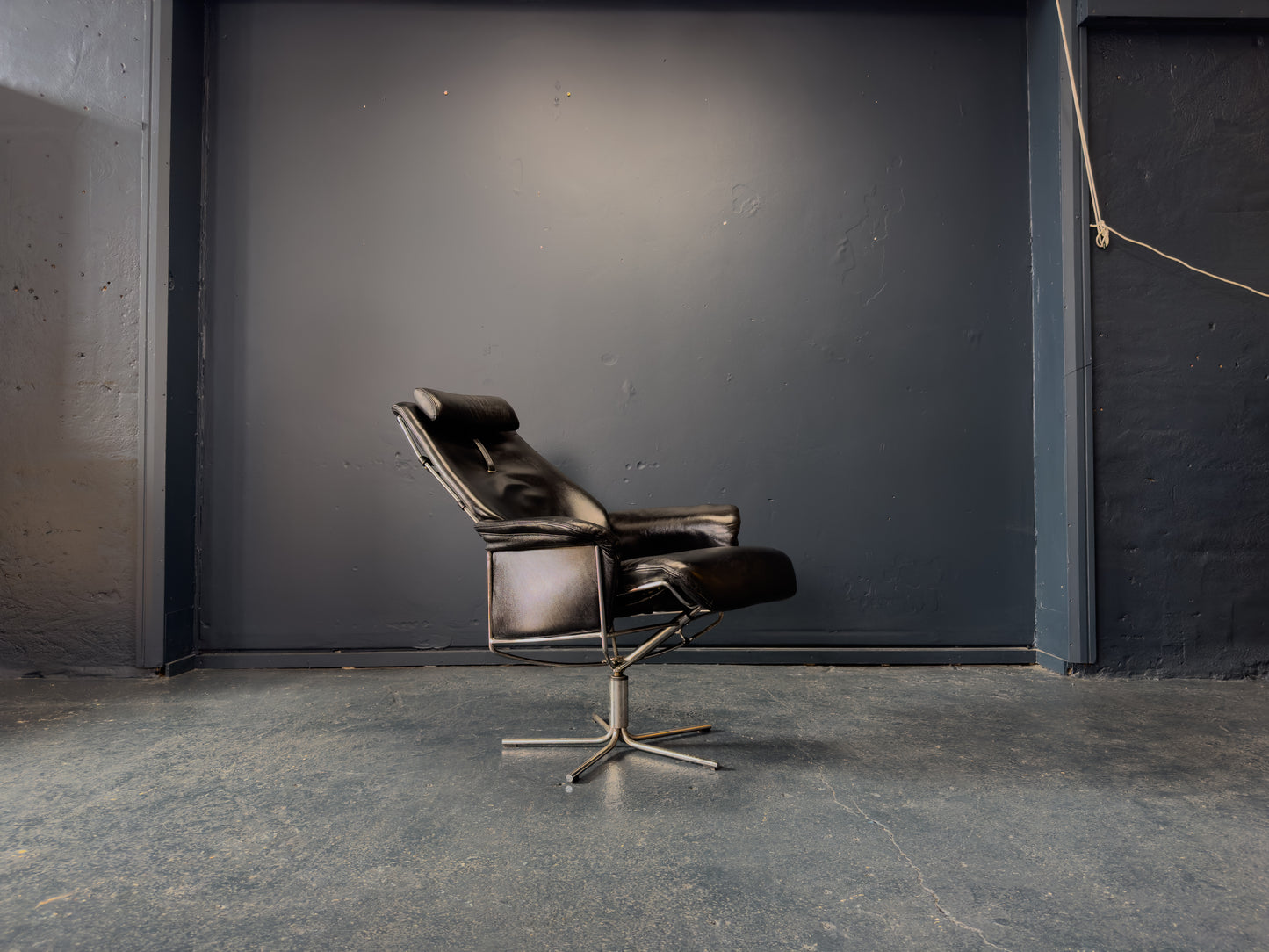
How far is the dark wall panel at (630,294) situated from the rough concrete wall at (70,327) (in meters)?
0.32

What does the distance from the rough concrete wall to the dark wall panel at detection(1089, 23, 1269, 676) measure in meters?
3.93

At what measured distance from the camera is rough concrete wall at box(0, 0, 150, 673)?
298cm

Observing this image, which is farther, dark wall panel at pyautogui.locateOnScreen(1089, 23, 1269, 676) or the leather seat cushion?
dark wall panel at pyautogui.locateOnScreen(1089, 23, 1269, 676)

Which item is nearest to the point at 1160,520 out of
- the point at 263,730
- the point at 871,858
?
the point at 871,858

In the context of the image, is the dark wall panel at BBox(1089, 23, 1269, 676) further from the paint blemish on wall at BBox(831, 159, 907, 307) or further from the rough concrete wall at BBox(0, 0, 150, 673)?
the rough concrete wall at BBox(0, 0, 150, 673)

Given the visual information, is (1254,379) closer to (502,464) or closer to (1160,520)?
(1160,520)

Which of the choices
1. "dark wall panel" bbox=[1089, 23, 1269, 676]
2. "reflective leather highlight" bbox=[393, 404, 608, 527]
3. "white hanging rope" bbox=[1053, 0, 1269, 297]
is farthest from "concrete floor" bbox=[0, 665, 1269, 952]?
"white hanging rope" bbox=[1053, 0, 1269, 297]

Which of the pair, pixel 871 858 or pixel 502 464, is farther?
pixel 502 464

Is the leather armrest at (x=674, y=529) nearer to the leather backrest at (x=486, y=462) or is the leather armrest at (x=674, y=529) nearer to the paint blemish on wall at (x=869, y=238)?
the leather backrest at (x=486, y=462)

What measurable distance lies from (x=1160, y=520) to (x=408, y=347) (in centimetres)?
317

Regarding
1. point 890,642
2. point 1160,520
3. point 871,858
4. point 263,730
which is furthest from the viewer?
point 890,642

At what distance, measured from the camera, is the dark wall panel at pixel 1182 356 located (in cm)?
293

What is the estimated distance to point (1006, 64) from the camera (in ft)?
10.8

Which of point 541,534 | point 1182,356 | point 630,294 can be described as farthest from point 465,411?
point 1182,356
